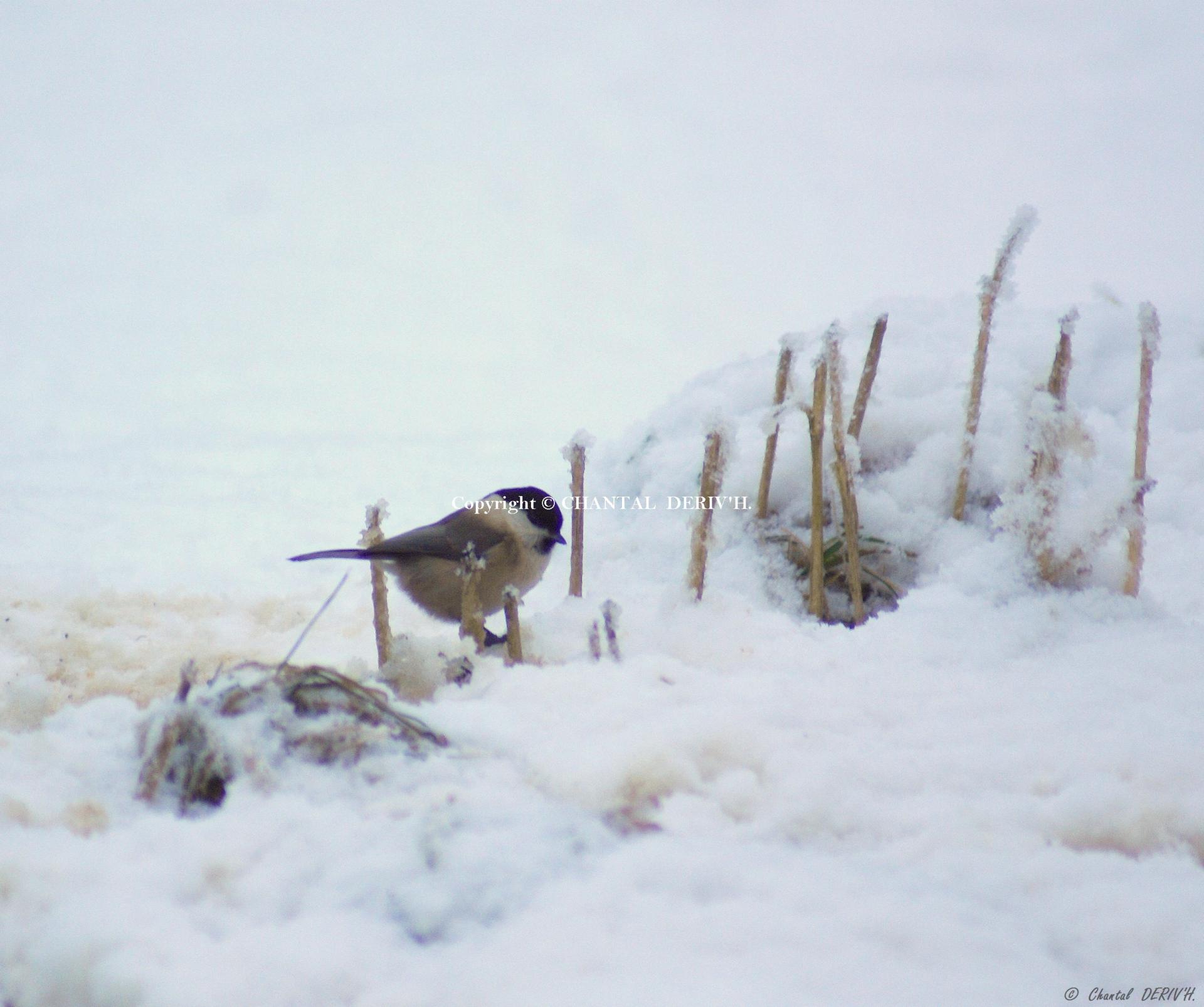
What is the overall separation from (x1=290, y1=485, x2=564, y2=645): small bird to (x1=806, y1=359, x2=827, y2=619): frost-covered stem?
95 cm

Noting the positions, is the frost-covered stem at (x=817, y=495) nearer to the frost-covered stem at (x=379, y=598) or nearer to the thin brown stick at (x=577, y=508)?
the thin brown stick at (x=577, y=508)

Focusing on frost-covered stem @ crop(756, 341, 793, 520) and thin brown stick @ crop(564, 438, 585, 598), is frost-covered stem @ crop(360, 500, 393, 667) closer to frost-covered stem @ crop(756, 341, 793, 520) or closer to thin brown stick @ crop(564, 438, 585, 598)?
thin brown stick @ crop(564, 438, 585, 598)

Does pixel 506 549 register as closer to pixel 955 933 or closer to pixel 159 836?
pixel 159 836

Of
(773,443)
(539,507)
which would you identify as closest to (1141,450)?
(773,443)

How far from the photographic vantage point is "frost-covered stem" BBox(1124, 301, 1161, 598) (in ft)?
6.09

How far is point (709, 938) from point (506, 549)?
1949mm

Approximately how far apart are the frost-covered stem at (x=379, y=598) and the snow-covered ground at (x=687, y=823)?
13 centimetres

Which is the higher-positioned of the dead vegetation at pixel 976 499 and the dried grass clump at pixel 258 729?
the dead vegetation at pixel 976 499

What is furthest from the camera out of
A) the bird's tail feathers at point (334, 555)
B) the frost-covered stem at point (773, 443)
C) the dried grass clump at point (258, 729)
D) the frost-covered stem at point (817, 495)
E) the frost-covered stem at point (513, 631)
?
the bird's tail feathers at point (334, 555)

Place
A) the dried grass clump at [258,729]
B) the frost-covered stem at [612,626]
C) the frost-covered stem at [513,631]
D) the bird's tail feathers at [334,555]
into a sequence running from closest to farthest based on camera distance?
the dried grass clump at [258,729] < the frost-covered stem at [612,626] < the frost-covered stem at [513,631] < the bird's tail feathers at [334,555]

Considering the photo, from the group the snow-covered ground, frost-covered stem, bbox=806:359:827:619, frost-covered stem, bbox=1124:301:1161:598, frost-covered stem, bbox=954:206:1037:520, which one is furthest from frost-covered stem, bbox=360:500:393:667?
frost-covered stem, bbox=1124:301:1161:598

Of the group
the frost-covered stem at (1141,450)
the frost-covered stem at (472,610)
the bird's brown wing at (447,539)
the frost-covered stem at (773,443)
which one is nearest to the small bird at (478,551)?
the bird's brown wing at (447,539)

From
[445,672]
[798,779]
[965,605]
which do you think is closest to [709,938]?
[798,779]

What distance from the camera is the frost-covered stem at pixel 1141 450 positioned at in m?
1.86
